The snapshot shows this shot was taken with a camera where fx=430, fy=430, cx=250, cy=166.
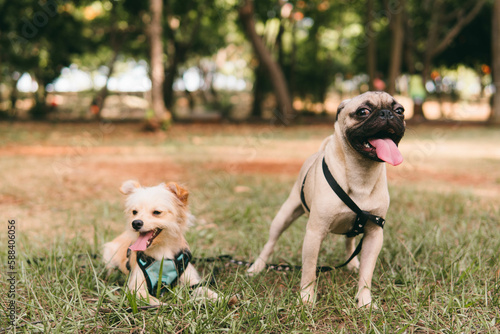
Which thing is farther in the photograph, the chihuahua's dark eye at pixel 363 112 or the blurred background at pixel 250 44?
the blurred background at pixel 250 44

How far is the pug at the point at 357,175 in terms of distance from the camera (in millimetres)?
2504

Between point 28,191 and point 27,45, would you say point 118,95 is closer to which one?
point 27,45

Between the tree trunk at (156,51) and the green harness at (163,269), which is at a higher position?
the tree trunk at (156,51)

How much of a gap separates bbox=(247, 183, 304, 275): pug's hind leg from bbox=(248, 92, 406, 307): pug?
29 centimetres

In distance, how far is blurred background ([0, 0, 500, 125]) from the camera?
1777 centimetres

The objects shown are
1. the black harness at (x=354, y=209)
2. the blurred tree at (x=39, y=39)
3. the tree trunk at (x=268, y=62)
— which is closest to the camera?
the black harness at (x=354, y=209)

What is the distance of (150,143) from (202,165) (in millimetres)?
4287

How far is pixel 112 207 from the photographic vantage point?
5.30 m

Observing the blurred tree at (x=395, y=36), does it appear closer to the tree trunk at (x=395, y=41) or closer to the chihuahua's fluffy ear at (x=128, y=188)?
the tree trunk at (x=395, y=41)

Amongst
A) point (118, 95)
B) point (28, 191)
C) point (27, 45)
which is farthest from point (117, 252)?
point (118, 95)

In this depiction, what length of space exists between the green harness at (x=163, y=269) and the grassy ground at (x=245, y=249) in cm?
14

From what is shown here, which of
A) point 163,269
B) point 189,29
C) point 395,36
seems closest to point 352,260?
point 163,269

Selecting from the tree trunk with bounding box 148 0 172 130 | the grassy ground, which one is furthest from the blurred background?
the grassy ground

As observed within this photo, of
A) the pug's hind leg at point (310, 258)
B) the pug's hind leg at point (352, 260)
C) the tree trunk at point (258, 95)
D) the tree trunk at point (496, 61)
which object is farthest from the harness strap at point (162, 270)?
the tree trunk at point (258, 95)
